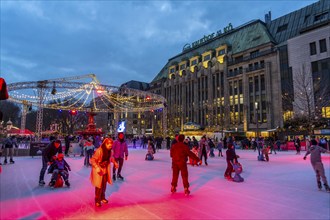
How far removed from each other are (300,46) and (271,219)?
4481 cm

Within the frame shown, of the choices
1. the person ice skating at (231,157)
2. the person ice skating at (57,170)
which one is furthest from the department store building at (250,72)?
the person ice skating at (57,170)

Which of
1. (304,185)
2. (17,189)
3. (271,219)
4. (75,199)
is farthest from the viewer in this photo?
(304,185)

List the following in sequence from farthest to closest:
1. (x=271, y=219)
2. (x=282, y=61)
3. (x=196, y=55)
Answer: (x=196, y=55) < (x=282, y=61) < (x=271, y=219)

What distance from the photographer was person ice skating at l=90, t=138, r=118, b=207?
5.57 metres

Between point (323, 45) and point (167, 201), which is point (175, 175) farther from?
point (323, 45)

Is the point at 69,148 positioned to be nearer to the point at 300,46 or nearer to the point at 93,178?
the point at 93,178

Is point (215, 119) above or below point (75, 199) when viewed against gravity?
above

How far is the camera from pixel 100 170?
562cm

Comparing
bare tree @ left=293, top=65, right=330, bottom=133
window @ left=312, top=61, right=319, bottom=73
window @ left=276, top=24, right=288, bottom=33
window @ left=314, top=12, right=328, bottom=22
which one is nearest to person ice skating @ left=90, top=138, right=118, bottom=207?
bare tree @ left=293, top=65, right=330, bottom=133

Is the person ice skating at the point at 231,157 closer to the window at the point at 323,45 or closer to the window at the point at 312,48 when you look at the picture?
the window at the point at 323,45

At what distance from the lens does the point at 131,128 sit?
85.6 meters

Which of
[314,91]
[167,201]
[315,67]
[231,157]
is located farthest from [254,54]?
[167,201]

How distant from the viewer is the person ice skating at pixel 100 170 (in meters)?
5.57

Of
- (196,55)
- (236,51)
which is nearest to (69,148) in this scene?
(236,51)
